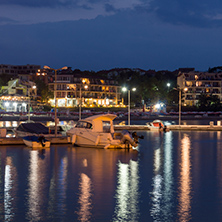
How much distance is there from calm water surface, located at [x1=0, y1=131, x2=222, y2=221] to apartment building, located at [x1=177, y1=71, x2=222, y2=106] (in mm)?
116587

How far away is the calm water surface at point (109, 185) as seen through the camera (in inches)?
739

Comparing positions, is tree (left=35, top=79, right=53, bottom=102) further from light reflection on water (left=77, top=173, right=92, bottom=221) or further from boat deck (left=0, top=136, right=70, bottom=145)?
light reflection on water (left=77, top=173, right=92, bottom=221)

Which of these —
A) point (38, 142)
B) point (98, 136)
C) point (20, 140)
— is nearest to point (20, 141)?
point (20, 140)

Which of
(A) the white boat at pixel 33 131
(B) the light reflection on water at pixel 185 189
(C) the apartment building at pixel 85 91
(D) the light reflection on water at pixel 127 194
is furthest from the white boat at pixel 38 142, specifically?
(C) the apartment building at pixel 85 91

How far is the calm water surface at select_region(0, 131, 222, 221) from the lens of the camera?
18781mm

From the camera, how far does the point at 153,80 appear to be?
169 meters

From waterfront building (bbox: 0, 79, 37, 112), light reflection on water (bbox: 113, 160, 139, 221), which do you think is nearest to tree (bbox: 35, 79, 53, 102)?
waterfront building (bbox: 0, 79, 37, 112)

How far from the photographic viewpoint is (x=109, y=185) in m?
24.5

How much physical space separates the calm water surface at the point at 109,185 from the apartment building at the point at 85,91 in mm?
105399

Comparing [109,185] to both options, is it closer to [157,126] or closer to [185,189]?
[185,189]

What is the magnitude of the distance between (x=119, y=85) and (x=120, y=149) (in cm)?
12828

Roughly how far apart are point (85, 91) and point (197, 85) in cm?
4039

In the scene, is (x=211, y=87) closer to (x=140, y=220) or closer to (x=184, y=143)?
(x=184, y=143)

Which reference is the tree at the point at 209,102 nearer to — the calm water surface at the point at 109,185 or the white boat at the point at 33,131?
the white boat at the point at 33,131
